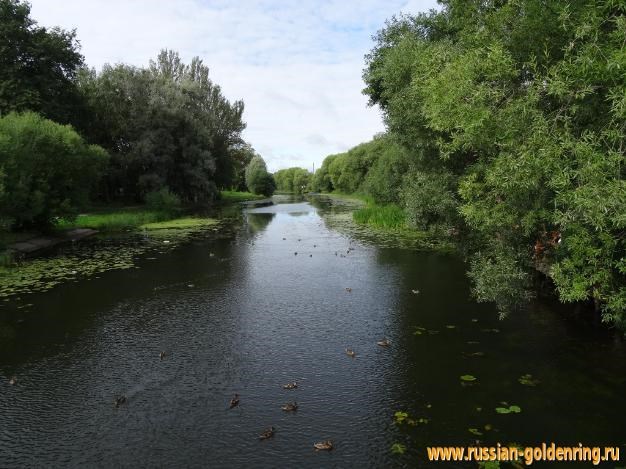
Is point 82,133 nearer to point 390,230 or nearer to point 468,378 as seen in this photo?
point 390,230

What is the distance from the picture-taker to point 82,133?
1802 inches

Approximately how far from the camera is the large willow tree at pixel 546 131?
8352 mm

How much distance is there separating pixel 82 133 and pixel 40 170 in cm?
1949

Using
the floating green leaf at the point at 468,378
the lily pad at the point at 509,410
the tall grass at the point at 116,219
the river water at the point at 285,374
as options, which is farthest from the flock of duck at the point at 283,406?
the tall grass at the point at 116,219

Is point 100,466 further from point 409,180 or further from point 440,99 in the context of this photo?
point 409,180

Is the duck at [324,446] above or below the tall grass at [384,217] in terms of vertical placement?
below

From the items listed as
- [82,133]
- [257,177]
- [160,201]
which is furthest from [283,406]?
[257,177]

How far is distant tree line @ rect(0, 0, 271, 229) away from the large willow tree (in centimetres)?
2221

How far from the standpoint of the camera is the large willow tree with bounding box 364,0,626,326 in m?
8.35

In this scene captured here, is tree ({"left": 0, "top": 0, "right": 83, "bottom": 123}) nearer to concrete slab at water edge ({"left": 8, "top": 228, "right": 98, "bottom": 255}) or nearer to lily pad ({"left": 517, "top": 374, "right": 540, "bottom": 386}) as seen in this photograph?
concrete slab at water edge ({"left": 8, "top": 228, "right": 98, "bottom": 255})

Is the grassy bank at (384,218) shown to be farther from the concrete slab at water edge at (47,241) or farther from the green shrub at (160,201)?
the concrete slab at water edge at (47,241)

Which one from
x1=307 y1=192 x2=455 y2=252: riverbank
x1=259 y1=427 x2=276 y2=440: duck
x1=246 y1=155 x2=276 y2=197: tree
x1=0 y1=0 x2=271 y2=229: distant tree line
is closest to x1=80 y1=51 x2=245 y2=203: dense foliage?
x1=0 y1=0 x2=271 y2=229: distant tree line

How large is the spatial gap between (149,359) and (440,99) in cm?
1003

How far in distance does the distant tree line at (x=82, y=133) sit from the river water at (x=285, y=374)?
11.9 metres
